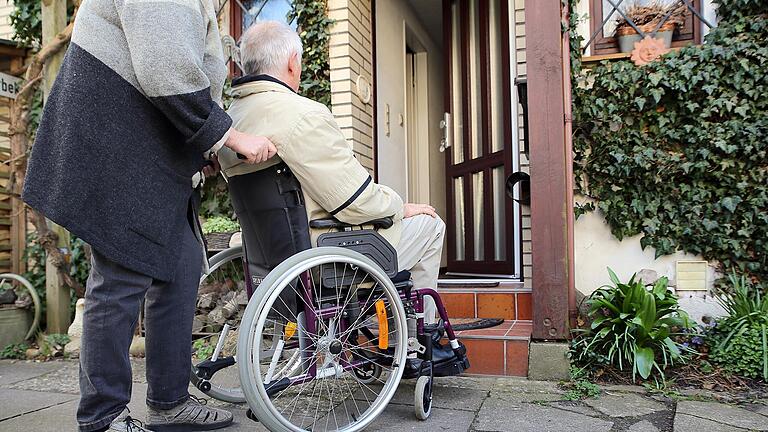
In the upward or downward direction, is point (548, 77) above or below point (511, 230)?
above

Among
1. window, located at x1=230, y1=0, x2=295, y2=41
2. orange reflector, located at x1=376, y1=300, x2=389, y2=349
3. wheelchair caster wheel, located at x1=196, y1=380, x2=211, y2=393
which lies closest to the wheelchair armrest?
orange reflector, located at x1=376, y1=300, x2=389, y2=349

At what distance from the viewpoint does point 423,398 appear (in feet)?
6.51

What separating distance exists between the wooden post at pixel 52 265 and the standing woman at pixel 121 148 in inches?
99.0

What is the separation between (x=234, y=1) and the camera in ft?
13.5

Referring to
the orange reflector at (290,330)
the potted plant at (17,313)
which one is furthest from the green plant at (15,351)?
the orange reflector at (290,330)

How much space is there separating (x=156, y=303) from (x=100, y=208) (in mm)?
385

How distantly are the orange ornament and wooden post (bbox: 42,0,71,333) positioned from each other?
3.49m

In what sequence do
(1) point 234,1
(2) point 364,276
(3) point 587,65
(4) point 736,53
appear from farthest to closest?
1. (1) point 234,1
2. (3) point 587,65
3. (4) point 736,53
4. (2) point 364,276

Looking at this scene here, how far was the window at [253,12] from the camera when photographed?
4027 millimetres

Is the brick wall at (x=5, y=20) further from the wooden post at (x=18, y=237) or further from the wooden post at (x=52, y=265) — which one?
the wooden post at (x=52, y=265)

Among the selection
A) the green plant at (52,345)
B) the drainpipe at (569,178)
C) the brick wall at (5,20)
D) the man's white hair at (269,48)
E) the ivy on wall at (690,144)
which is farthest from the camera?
the brick wall at (5,20)

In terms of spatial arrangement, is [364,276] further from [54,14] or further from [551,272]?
[54,14]

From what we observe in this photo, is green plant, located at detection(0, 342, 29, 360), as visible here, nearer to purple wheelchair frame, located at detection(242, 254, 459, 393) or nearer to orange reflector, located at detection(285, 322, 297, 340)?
purple wheelchair frame, located at detection(242, 254, 459, 393)

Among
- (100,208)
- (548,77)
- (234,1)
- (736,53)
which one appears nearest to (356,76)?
(234,1)
